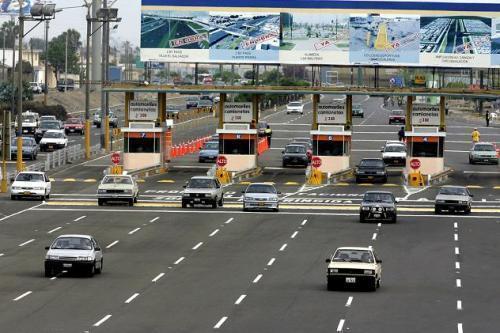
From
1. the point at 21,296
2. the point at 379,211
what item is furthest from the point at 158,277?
the point at 379,211

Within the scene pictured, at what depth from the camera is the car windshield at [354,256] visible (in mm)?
39125

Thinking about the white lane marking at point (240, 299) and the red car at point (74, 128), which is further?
the red car at point (74, 128)

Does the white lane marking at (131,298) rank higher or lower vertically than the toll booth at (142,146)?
lower

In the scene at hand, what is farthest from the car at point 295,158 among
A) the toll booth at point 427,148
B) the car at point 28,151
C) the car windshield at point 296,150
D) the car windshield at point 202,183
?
the car windshield at point 202,183

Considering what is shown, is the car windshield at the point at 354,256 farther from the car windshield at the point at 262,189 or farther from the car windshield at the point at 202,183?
the car windshield at the point at 202,183

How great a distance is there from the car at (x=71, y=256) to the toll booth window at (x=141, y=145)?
145ft

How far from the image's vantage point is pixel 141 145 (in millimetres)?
85562

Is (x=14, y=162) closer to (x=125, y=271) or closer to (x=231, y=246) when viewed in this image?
(x=231, y=246)

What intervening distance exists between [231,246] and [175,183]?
28.2 meters

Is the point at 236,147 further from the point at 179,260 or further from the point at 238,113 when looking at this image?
the point at 179,260

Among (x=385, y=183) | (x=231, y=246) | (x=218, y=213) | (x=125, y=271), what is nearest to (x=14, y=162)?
(x=385, y=183)

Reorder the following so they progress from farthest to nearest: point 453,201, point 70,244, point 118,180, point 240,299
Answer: point 118,180 < point 453,201 < point 70,244 < point 240,299

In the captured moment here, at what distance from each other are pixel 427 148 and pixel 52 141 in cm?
2826

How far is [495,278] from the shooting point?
4266cm
